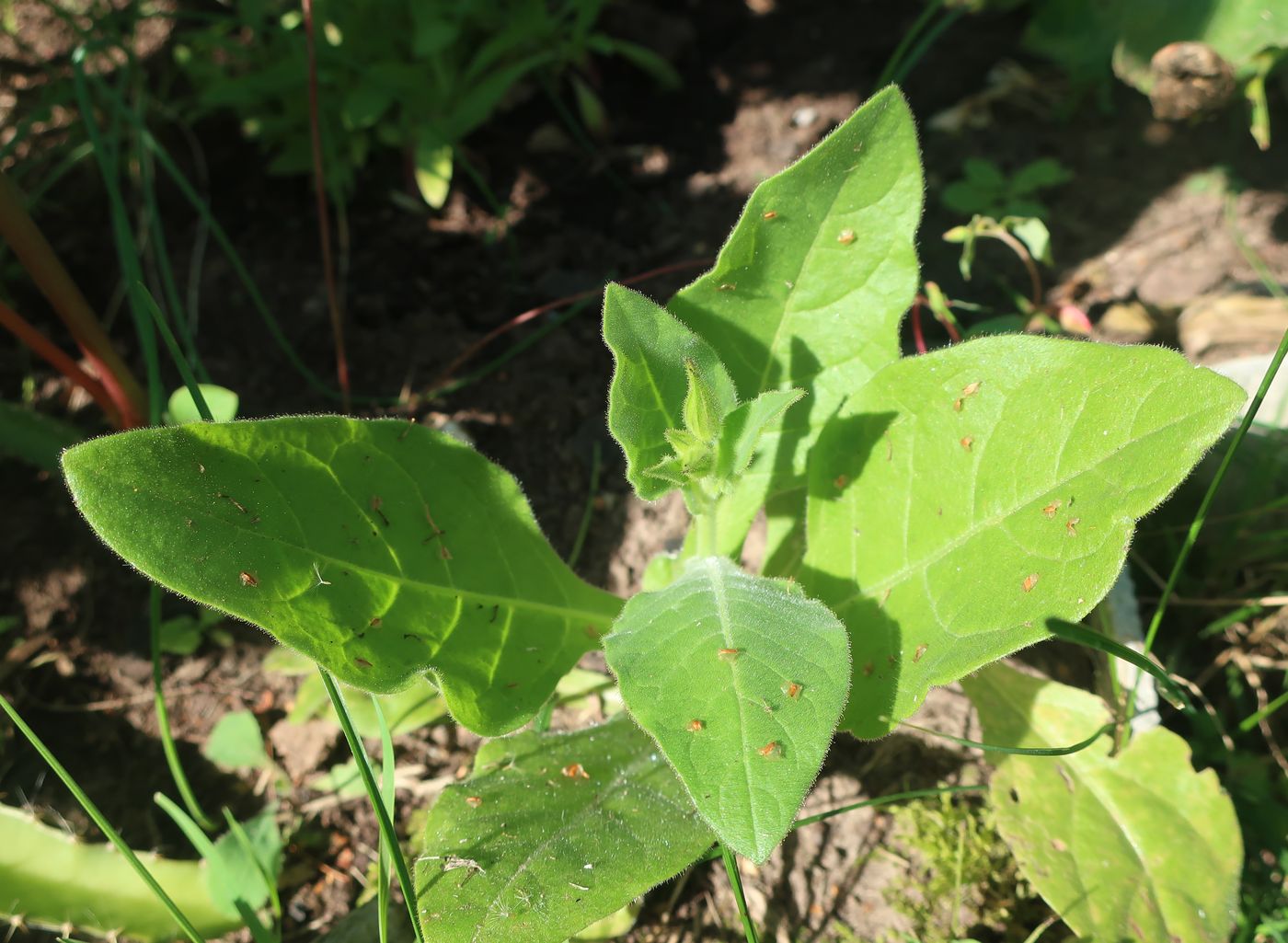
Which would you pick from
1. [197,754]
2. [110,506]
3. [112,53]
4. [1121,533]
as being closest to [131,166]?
[112,53]

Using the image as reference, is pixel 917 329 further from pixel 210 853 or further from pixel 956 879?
pixel 210 853

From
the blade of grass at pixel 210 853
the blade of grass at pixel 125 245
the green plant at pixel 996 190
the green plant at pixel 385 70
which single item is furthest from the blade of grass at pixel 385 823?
the green plant at pixel 996 190

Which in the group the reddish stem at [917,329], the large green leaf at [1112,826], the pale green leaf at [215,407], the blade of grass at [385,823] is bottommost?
the large green leaf at [1112,826]

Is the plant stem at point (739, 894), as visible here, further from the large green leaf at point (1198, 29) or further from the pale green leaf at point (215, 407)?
the large green leaf at point (1198, 29)

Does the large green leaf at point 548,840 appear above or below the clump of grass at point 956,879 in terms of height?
above

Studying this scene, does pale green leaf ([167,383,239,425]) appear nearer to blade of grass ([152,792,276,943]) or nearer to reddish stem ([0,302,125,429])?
reddish stem ([0,302,125,429])

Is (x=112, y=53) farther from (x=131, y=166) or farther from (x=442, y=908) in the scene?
(x=442, y=908)

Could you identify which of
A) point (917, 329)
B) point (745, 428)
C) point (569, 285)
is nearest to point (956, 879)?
point (745, 428)
